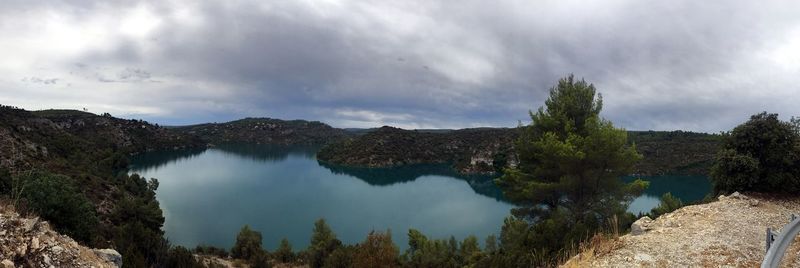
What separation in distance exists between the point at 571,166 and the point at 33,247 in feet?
49.7

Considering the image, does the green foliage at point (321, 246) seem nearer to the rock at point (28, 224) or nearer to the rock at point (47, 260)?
the rock at point (28, 224)

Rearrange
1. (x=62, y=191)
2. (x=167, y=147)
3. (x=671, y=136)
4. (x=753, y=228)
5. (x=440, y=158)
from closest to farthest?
1. (x=753, y=228)
2. (x=62, y=191)
3. (x=671, y=136)
4. (x=440, y=158)
5. (x=167, y=147)

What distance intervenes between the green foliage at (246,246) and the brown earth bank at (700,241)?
3473 centimetres

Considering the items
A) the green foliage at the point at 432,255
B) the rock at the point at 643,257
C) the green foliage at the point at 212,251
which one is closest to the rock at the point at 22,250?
the rock at the point at 643,257

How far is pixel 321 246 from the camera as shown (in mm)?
36625

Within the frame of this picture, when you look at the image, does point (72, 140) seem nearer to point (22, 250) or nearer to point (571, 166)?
point (22, 250)

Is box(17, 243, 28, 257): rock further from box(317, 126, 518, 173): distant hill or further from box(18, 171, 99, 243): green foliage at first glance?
box(317, 126, 518, 173): distant hill

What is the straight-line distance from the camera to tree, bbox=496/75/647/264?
15016 mm

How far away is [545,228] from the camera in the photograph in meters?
14.7

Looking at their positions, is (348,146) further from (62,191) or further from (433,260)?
(62,191)

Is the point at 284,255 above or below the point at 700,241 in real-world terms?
below

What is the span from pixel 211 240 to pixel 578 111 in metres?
45.0

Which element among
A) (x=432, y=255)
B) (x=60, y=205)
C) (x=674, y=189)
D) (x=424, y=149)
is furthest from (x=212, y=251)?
(x=424, y=149)

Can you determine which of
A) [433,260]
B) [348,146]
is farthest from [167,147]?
[433,260]
